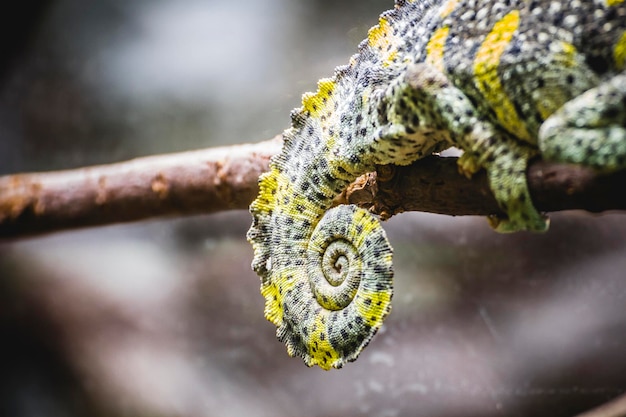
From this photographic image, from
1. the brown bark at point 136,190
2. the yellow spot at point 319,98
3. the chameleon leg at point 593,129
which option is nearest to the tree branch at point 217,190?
the brown bark at point 136,190

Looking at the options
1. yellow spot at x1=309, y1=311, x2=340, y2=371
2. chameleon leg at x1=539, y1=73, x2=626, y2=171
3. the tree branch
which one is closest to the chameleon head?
yellow spot at x1=309, y1=311, x2=340, y2=371

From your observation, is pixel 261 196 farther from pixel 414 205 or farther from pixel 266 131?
pixel 266 131

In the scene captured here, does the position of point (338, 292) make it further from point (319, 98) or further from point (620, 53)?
point (620, 53)

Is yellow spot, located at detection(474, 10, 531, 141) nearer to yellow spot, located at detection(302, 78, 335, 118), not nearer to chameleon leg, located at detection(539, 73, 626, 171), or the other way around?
chameleon leg, located at detection(539, 73, 626, 171)

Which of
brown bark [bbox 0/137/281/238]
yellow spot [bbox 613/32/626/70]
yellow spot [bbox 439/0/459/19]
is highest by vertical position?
brown bark [bbox 0/137/281/238]

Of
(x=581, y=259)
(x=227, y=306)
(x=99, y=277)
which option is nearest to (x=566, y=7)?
(x=581, y=259)

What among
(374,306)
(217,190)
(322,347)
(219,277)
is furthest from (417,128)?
(219,277)

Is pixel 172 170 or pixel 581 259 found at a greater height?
pixel 172 170
